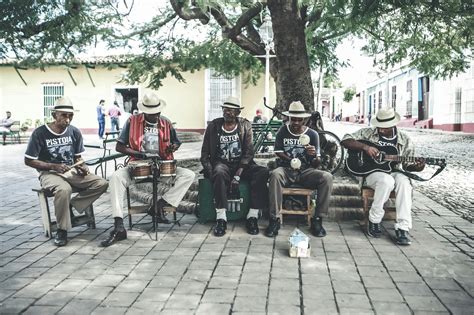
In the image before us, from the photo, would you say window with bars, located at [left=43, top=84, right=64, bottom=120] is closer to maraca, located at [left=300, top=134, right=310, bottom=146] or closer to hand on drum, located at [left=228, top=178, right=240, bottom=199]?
hand on drum, located at [left=228, top=178, right=240, bottom=199]

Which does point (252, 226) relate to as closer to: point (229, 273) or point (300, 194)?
point (300, 194)

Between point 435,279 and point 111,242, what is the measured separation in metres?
3.03

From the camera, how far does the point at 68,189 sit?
5.02 meters

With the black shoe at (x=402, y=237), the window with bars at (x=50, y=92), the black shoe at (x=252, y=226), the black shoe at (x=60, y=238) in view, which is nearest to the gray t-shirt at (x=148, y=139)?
the black shoe at (x=60, y=238)

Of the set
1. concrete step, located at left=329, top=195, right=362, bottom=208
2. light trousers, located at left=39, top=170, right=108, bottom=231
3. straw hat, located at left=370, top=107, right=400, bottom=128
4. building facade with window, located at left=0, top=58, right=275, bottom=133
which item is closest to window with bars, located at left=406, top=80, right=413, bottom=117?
building facade with window, located at left=0, top=58, right=275, bottom=133

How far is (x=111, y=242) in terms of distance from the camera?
483 centimetres

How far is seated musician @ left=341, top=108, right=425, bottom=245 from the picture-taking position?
4930 millimetres

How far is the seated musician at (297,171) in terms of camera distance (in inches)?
207

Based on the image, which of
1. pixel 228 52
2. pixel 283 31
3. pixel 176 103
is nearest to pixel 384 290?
pixel 283 31

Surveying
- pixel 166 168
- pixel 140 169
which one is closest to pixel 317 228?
pixel 166 168

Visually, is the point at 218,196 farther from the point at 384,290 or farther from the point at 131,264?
the point at 384,290

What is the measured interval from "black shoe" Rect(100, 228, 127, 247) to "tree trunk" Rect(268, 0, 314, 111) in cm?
380

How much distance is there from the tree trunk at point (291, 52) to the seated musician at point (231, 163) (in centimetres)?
221

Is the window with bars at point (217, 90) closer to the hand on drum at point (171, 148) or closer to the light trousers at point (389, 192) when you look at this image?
the hand on drum at point (171, 148)
